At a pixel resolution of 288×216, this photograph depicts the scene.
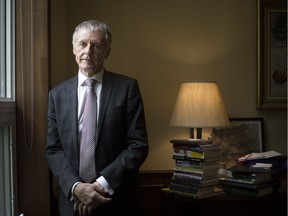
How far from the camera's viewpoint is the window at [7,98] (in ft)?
5.08

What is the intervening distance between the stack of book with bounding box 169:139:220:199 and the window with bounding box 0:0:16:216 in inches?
39.0

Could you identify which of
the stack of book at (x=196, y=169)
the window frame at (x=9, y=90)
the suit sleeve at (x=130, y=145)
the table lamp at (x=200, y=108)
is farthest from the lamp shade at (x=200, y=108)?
the window frame at (x=9, y=90)

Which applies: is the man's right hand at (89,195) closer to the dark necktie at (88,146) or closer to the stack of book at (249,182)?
the dark necktie at (88,146)

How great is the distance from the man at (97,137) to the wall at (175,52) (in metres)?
1.04

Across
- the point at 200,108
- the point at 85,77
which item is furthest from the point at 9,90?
the point at 200,108

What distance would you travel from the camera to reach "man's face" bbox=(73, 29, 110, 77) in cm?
143

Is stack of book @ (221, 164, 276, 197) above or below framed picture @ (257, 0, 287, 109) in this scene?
below

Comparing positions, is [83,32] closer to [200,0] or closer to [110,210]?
[110,210]

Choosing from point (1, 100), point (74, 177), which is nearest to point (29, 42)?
point (1, 100)

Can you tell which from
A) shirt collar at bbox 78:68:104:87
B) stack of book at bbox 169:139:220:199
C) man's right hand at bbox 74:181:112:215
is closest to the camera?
man's right hand at bbox 74:181:112:215

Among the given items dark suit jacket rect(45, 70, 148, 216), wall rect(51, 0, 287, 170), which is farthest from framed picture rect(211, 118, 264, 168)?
dark suit jacket rect(45, 70, 148, 216)

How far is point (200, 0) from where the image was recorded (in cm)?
258

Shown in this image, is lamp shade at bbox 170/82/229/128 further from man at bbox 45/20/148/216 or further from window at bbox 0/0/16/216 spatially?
window at bbox 0/0/16/216

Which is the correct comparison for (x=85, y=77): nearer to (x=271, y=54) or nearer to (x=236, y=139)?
(x=236, y=139)
